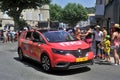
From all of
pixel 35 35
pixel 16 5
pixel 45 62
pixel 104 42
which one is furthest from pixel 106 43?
pixel 16 5

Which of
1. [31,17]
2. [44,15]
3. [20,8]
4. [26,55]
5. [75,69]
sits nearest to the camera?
[75,69]

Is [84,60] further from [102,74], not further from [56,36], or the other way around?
[56,36]

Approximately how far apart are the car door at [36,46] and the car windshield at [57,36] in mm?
314

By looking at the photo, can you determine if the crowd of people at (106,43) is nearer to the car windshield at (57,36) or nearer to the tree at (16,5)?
the car windshield at (57,36)

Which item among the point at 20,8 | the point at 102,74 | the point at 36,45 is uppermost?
the point at 20,8

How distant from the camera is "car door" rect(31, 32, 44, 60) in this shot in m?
13.1

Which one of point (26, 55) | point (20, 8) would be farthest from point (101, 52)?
point (20, 8)

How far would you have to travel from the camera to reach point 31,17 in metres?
77.4

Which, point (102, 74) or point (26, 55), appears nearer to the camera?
point (102, 74)

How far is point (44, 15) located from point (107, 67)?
69716 mm

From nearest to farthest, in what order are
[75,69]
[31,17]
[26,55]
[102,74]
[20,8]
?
[102,74]
[75,69]
[26,55]
[20,8]
[31,17]

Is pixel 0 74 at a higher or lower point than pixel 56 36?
lower

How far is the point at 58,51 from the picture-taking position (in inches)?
470

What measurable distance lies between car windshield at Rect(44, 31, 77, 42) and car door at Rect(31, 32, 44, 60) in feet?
1.03
